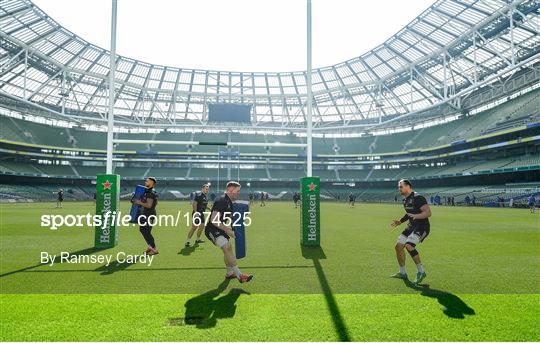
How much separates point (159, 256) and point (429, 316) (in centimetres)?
630

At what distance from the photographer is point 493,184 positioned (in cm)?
4488

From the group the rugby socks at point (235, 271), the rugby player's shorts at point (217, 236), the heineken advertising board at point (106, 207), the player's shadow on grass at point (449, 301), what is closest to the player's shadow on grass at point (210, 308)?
the rugby socks at point (235, 271)

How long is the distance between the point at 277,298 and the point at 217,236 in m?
1.60

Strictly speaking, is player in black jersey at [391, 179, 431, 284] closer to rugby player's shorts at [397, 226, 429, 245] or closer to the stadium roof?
rugby player's shorts at [397, 226, 429, 245]

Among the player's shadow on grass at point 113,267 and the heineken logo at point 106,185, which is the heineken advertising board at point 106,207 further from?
the player's shadow on grass at point 113,267

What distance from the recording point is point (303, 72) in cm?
5222

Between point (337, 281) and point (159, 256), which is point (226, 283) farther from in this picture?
point (159, 256)

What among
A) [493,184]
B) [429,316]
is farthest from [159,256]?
[493,184]

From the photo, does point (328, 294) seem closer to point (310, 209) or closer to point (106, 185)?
point (310, 209)

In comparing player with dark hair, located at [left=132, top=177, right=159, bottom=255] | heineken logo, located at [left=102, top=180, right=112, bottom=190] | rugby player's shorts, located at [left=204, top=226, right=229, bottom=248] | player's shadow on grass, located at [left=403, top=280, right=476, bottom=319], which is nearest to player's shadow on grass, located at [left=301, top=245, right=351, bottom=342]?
player's shadow on grass, located at [left=403, top=280, right=476, bottom=319]

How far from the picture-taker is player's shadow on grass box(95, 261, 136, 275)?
21.6 ft

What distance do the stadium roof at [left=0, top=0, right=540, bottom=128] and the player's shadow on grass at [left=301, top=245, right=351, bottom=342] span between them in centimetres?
2790

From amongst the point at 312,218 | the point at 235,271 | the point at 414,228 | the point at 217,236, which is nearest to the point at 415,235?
the point at 414,228

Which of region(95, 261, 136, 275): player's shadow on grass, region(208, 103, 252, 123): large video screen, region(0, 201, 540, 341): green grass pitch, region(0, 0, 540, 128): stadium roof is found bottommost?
region(95, 261, 136, 275): player's shadow on grass
